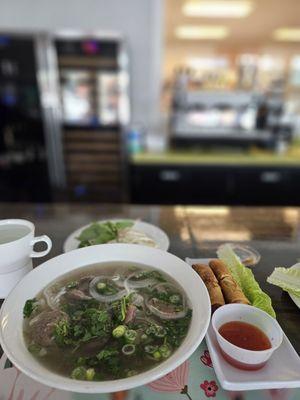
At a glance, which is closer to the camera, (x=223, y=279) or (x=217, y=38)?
(x=223, y=279)

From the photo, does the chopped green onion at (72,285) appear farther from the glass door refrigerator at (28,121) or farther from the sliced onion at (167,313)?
the glass door refrigerator at (28,121)

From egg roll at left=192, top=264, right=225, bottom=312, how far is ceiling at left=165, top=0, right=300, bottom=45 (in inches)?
142

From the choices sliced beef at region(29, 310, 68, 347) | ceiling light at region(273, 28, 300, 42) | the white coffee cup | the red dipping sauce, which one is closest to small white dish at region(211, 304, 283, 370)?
the red dipping sauce

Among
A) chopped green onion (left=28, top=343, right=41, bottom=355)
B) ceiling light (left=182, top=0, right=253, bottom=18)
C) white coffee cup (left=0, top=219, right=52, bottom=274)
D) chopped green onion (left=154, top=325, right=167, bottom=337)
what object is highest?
ceiling light (left=182, top=0, right=253, bottom=18)

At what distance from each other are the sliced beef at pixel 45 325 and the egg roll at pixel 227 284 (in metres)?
0.41

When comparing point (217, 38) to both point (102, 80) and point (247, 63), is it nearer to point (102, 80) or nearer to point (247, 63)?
point (247, 63)

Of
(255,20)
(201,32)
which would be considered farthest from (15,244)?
(201,32)

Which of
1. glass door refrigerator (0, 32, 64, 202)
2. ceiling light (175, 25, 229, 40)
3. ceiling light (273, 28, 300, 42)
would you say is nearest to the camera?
glass door refrigerator (0, 32, 64, 202)

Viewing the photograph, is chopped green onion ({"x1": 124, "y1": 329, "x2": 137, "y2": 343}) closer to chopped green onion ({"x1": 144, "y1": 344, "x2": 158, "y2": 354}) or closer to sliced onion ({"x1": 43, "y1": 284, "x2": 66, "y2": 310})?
chopped green onion ({"x1": 144, "y1": 344, "x2": 158, "y2": 354})

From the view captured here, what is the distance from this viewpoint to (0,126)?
9.02ft

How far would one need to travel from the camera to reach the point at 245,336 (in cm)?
64

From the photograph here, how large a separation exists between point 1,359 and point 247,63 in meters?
3.02

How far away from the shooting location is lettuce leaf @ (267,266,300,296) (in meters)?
0.79

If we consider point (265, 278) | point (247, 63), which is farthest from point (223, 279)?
point (247, 63)
